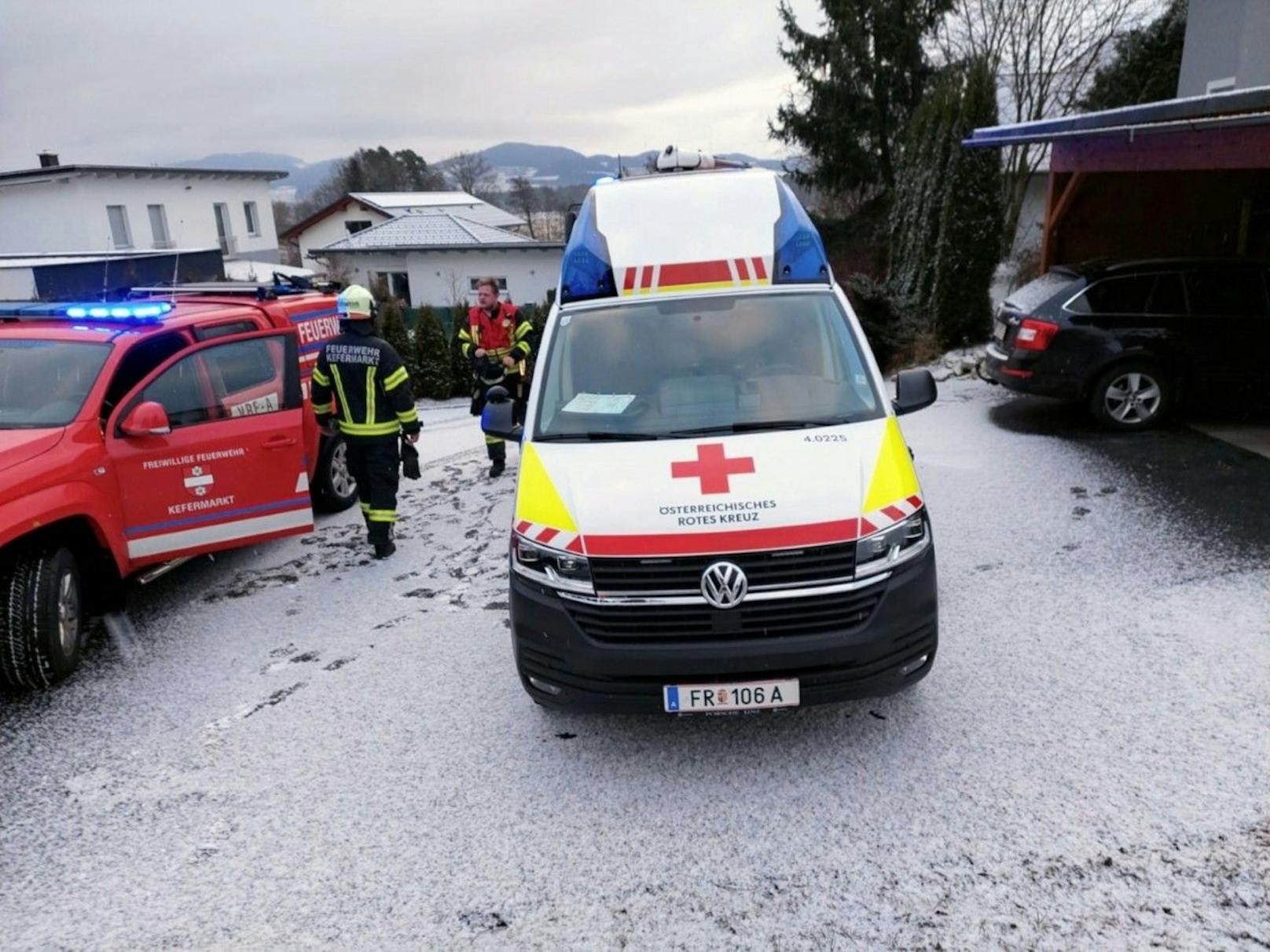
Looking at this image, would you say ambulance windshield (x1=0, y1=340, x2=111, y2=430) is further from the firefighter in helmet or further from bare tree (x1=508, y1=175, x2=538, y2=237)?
bare tree (x1=508, y1=175, x2=538, y2=237)

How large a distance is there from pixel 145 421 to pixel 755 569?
3925 millimetres

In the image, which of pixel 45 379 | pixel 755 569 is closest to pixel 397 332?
pixel 45 379

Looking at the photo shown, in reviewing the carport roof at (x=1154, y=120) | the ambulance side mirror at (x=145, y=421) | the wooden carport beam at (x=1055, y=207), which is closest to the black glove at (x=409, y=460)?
the ambulance side mirror at (x=145, y=421)

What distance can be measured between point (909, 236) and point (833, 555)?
12852mm

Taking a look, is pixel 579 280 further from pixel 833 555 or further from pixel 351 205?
pixel 351 205

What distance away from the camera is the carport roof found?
706 cm

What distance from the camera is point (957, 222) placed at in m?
13.9

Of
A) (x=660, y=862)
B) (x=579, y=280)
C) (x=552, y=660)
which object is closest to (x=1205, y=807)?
(x=660, y=862)

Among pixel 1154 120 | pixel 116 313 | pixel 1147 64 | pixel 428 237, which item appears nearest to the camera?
pixel 116 313

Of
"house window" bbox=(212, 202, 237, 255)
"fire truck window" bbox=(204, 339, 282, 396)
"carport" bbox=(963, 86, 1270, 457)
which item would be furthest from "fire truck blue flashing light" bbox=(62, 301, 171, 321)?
"house window" bbox=(212, 202, 237, 255)

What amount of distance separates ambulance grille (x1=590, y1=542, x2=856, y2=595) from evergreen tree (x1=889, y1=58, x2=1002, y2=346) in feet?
36.8

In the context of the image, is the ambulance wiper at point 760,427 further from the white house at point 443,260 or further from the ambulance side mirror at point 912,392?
the white house at point 443,260

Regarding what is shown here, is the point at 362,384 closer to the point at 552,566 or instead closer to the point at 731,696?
the point at 552,566

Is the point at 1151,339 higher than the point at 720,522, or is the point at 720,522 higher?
the point at 720,522
